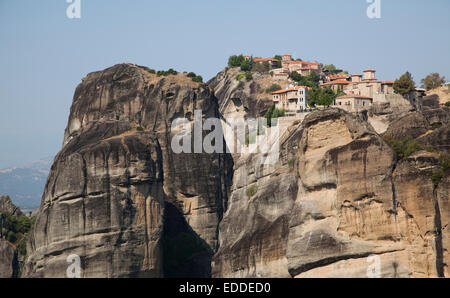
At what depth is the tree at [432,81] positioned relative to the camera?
142712mm

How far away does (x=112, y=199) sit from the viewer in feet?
342

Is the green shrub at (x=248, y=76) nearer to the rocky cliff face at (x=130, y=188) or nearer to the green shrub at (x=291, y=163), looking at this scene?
the rocky cliff face at (x=130, y=188)

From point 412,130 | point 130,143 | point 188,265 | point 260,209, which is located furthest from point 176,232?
point 412,130

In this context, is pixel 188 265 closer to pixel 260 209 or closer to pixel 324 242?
pixel 260 209

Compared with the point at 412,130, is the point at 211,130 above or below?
above

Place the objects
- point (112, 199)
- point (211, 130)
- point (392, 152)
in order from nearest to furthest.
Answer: point (392, 152) → point (112, 199) → point (211, 130)

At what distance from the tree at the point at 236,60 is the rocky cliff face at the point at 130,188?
108ft

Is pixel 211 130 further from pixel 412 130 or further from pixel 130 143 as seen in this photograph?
pixel 412 130

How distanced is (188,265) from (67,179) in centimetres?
1702

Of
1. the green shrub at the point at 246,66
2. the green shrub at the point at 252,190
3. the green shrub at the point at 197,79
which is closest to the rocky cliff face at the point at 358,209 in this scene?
the green shrub at the point at 252,190

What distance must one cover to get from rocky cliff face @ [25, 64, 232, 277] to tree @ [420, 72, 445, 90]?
34551mm
